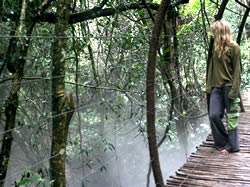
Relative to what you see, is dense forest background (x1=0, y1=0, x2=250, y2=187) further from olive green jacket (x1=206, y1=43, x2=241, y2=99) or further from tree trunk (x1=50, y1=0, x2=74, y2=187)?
olive green jacket (x1=206, y1=43, x2=241, y2=99)

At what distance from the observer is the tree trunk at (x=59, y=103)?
7.11ft

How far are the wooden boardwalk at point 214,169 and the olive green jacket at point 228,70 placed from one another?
0.51 metres

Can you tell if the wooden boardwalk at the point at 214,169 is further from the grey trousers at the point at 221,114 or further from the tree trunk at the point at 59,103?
the tree trunk at the point at 59,103

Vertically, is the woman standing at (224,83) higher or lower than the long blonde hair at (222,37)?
lower

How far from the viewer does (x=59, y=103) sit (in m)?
2.21

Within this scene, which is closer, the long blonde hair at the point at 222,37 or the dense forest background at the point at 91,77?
the dense forest background at the point at 91,77

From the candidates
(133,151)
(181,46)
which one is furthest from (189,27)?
(133,151)

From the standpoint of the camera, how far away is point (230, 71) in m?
2.67

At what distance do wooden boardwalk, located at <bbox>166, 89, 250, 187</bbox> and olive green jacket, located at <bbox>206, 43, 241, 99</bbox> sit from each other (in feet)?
1.67

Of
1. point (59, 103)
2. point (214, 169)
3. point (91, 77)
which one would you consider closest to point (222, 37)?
Result: point (214, 169)

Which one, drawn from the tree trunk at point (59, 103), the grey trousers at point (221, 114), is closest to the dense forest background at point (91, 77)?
the tree trunk at point (59, 103)

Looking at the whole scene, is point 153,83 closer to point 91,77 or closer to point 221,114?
point 221,114

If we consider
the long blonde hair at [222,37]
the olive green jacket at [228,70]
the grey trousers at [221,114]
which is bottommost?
the grey trousers at [221,114]

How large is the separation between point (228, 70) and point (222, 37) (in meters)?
0.27
